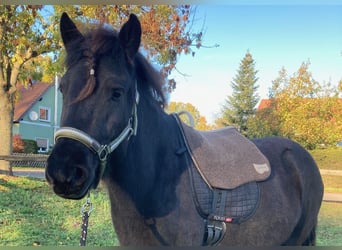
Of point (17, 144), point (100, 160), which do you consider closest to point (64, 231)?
point (17, 144)

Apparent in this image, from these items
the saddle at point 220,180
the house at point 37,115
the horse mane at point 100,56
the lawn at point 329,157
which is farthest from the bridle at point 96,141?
the lawn at point 329,157

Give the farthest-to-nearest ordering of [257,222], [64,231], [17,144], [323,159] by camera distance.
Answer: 1. [17,144]
2. [323,159]
3. [64,231]
4. [257,222]

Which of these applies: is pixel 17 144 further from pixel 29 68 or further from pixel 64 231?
pixel 64 231

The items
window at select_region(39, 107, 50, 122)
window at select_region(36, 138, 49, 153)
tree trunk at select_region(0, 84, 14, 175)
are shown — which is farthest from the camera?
window at select_region(39, 107, 50, 122)

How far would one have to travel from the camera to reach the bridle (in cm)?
110

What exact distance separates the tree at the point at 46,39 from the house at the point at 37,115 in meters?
0.34

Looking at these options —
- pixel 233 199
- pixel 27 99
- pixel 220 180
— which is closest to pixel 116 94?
pixel 220 180

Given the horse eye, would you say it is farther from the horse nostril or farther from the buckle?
the horse nostril

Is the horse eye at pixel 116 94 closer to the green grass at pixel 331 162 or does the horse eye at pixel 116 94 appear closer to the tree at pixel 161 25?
the tree at pixel 161 25

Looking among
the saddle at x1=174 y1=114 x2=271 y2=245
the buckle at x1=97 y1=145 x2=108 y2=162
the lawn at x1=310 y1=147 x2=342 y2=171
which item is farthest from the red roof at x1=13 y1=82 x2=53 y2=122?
the buckle at x1=97 y1=145 x2=108 y2=162

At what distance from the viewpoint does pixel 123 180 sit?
1346 millimetres

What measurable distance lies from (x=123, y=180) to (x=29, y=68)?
443 cm

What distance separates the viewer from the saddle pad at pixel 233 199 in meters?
1.45

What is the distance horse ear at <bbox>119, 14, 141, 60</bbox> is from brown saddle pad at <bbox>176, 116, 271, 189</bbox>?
0.42 m
